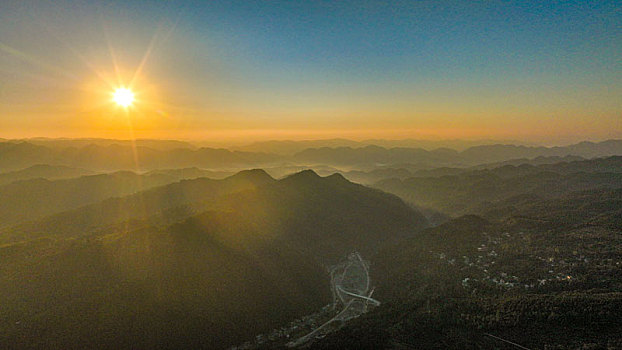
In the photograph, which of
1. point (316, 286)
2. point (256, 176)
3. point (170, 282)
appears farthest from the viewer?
point (256, 176)

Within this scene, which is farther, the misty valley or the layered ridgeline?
the layered ridgeline

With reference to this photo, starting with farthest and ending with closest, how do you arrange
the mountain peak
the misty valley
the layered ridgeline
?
the mountain peak → the layered ridgeline → the misty valley

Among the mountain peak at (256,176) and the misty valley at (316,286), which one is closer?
the misty valley at (316,286)

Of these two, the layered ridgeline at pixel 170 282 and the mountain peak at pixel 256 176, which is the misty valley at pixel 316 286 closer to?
the layered ridgeline at pixel 170 282

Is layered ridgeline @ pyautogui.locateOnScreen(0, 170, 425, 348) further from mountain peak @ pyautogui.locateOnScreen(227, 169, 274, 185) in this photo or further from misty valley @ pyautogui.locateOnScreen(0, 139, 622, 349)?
mountain peak @ pyautogui.locateOnScreen(227, 169, 274, 185)

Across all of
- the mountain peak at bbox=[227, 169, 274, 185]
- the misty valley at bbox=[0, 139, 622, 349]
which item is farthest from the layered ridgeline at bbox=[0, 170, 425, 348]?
the mountain peak at bbox=[227, 169, 274, 185]

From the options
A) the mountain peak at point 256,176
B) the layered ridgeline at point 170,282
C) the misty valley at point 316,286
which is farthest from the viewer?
the mountain peak at point 256,176

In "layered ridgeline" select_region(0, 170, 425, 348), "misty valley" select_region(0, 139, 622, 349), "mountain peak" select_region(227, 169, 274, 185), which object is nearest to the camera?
"misty valley" select_region(0, 139, 622, 349)

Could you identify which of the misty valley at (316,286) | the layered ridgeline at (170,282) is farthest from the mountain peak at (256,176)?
the misty valley at (316,286)

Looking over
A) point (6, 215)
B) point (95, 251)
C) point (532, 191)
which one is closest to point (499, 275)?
point (95, 251)

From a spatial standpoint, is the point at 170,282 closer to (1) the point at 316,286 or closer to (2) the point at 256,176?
(1) the point at 316,286

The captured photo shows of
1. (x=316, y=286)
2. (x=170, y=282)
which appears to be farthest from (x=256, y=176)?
(x=170, y=282)
